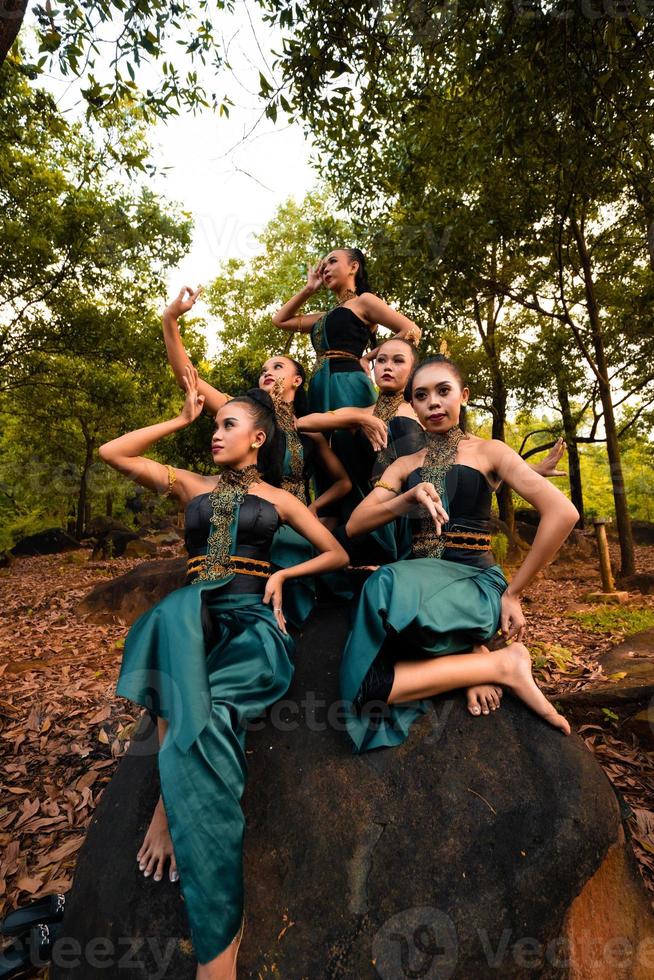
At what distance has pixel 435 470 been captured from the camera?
9.75 ft

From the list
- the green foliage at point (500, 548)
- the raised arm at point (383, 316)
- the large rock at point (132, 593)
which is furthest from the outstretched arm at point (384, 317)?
the green foliage at point (500, 548)

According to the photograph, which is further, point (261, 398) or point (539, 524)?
point (261, 398)

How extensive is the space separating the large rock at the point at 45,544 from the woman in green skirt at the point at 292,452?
13.7 metres

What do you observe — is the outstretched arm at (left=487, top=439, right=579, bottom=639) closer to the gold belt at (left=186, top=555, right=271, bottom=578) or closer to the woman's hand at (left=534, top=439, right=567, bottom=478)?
the woman's hand at (left=534, top=439, right=567, bottom=478)

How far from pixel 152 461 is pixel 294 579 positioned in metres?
1.04

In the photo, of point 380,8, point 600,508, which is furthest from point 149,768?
point 600,508

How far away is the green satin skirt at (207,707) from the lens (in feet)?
6.37

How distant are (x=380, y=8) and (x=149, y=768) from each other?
18.5ft

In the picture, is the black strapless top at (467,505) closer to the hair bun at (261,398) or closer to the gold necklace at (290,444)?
the hair bun at (261,398)

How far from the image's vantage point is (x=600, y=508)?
2041 cm

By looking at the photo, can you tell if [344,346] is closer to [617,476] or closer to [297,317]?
[297,317]

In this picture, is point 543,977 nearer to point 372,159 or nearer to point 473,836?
A: point 473,836

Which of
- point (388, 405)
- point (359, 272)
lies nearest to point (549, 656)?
point (388, 405)

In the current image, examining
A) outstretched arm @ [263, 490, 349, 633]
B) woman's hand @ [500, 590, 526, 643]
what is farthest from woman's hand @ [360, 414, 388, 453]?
woman's hand @ [500, 590, 526, 643]
